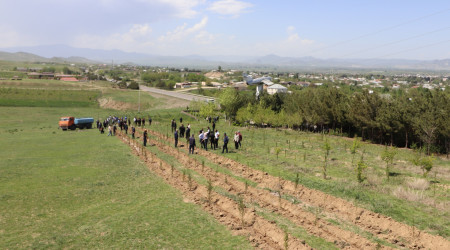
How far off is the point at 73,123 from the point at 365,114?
38273mm

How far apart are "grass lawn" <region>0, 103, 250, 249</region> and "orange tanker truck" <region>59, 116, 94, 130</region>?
1746 cm

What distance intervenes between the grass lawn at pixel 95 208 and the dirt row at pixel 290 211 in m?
2.92

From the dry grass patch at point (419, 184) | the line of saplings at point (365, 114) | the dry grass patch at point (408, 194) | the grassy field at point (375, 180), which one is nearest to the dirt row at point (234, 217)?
the grassy field at point (375, 180)

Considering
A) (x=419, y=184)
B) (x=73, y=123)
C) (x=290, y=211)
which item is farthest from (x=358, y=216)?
(x=73, y=123)

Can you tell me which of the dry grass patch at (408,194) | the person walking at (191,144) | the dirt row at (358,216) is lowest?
the dirt row at (358,216)

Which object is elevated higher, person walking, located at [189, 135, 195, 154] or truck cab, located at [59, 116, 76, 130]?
person walking, located at [189, 135, 195, 154]

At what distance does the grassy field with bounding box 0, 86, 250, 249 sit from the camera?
10.2 metres

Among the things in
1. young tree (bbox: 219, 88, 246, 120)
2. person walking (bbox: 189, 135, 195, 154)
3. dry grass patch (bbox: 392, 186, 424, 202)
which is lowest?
dry grass patch (bbox: 392, 186, 424, 202)

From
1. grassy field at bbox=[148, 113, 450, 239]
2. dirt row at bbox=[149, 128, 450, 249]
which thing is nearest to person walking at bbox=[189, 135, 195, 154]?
grassy field at bbox=[148, 113, 450, 239]

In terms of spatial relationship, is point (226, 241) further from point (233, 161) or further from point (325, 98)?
point (325, 98)

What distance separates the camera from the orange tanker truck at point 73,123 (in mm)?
39312

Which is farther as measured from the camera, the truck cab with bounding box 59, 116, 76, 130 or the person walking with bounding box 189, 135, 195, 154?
the truck cab with bounding box 59, 116, 76, 130

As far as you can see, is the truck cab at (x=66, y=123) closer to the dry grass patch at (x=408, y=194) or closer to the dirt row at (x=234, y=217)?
the dirt row at (x=234, y=217)

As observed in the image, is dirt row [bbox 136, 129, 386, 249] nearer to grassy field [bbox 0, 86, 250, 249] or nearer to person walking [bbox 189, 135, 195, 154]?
grassy field [bbox 0, 86, 250, 249]
